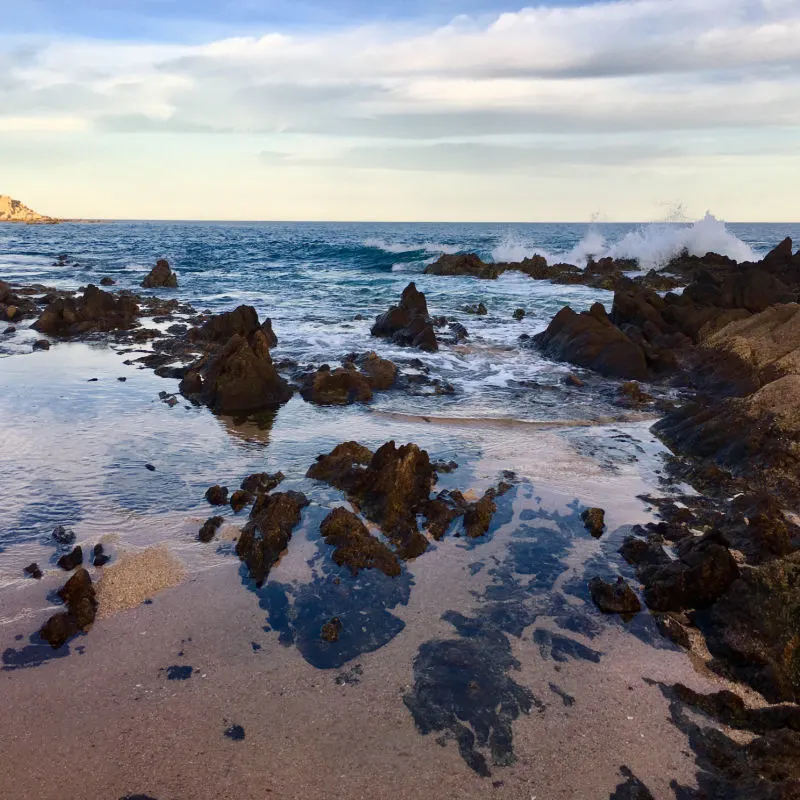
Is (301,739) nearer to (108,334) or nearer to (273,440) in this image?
(273,440)

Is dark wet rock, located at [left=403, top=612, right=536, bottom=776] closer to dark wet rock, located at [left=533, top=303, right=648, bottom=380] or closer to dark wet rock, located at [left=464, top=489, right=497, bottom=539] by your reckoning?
dark wet rock, located at [left=464, top=489, right=497, bottom=539]

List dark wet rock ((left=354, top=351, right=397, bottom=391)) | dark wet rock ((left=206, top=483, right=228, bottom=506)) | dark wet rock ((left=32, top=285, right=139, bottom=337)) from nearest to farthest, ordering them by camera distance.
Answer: dark wet rock ((left=206, top=483, right=228, bottom=506)), dark wet rock ((left=354, top=351, right=397, bottom=391)), dark wet rock ((left=32, top=285, right=139, bottom=337))

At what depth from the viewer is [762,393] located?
9.01m

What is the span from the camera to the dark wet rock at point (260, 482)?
7.26m

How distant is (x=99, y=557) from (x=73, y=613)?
860 mm

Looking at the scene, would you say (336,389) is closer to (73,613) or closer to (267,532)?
(267,532)

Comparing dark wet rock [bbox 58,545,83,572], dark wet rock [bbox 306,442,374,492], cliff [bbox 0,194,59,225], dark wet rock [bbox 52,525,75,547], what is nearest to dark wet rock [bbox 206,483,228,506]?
dark wet rock [bbox 306,442,374,492]

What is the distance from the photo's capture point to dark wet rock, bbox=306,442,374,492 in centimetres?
746

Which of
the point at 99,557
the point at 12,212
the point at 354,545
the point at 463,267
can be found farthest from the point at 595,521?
the point at 12,212

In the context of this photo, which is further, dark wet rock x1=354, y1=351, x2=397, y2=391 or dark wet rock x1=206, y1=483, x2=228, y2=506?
dark wet rock x1=354, y1=351, x2=397, y2=391

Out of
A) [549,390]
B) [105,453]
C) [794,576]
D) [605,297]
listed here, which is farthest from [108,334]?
[605,297]

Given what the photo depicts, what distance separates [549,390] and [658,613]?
788 cm

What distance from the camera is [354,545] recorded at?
19.5 feet

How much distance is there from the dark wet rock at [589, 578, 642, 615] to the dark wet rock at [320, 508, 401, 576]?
1.73 metres
